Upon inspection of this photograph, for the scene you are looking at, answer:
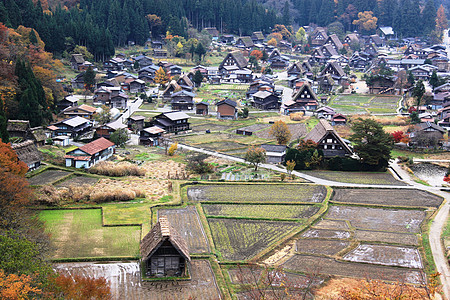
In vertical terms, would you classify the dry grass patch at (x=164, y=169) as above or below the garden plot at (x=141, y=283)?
below

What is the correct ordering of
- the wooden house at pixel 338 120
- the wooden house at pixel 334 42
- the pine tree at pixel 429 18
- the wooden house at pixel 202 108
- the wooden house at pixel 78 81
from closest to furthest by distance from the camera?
the wooden house at pixel 338 120 < the wooden house at pixel 202 108 < the wooden house at pixel 78 81 < the wooden house at pixel 334 42 < the pine tree at pixel 429 18

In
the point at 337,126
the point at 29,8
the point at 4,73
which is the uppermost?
the point at 29,8

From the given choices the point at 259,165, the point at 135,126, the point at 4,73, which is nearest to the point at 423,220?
the point at 259,165

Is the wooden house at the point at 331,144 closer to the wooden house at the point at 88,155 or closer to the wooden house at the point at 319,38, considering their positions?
the wooden house at the point at 88,155

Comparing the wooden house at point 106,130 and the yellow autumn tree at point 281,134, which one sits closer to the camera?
the yellow autumn tree at point 281,134

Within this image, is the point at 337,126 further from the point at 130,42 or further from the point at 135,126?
the point at 130,42

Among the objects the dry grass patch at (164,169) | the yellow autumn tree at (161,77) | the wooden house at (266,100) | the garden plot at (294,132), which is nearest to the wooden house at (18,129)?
the dry grass patch at (164,169)

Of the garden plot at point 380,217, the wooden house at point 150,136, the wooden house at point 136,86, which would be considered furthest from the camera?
the wooden house at point 136,86
